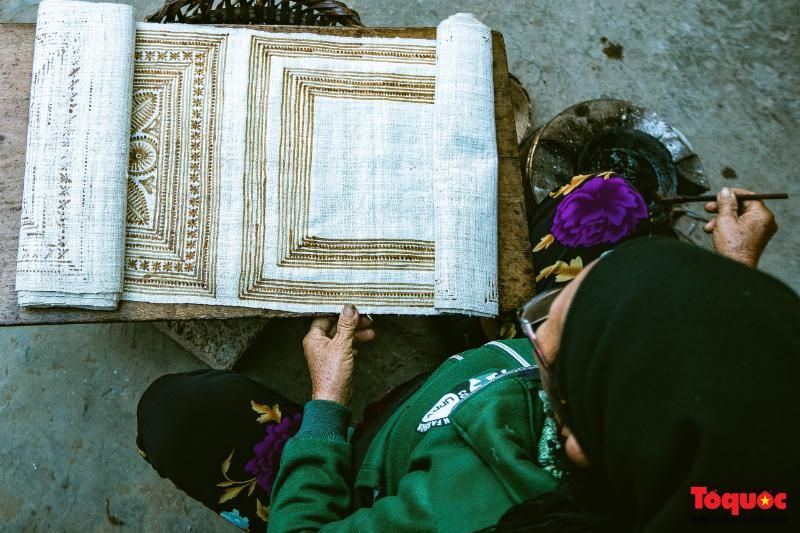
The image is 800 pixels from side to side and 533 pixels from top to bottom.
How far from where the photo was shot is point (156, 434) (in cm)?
126

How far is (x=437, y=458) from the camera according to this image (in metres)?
0.86

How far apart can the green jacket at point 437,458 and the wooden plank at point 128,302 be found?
0.71 ft

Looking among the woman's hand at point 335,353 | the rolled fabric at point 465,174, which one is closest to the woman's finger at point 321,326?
the woman's hand at point 335,353

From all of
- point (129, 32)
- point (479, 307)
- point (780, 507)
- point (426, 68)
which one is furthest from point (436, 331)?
point (780, 507)

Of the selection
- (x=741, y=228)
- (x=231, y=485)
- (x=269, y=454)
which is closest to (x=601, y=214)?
(x=741, y=228)

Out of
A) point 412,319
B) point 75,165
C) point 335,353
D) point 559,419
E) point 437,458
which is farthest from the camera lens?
point 412,319

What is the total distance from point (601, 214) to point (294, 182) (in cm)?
65

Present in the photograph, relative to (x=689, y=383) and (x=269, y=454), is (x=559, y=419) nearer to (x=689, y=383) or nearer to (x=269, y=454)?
(x=689, y=383)

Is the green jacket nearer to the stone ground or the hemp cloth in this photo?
the hemp cloth

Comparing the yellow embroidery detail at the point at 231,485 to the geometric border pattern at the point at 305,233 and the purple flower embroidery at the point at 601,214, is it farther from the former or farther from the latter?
the purple flower embroidery at the point at 601,214

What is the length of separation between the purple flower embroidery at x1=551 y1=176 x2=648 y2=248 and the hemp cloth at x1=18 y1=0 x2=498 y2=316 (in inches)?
7.2

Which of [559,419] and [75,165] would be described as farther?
[75,165]

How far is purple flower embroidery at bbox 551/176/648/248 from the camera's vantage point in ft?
4.00

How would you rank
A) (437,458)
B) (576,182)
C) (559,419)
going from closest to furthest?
1. (559,419)
2. (437,458)
3. (576,182)
